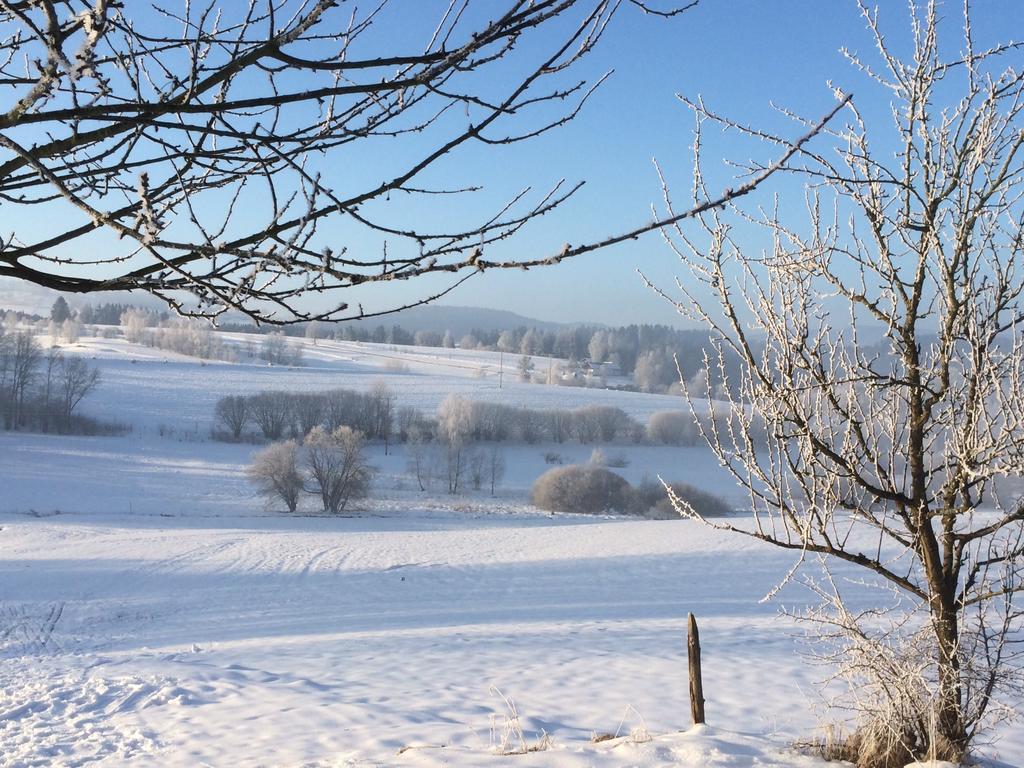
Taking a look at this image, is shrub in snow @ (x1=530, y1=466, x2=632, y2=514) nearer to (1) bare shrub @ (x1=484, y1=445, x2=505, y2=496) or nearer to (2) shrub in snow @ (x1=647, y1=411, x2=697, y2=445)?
(1) bare shrub @ (x1=484, y1=445, x2=505, y2=496)

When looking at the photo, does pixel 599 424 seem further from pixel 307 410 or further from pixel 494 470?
pixel 307 410

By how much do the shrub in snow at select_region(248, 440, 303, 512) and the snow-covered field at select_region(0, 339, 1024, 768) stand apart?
119cm

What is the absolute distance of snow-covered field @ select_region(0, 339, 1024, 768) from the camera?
272 inches

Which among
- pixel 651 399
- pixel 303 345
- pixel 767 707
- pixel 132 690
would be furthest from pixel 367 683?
pixel 303 345

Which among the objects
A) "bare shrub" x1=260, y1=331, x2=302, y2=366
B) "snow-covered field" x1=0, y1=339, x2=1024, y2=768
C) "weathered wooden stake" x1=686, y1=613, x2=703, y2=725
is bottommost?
"snow-covered field" x1=0, y1=339, x2=1024, y2=768

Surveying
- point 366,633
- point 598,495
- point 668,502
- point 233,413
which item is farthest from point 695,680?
point 233,413

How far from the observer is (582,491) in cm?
3825

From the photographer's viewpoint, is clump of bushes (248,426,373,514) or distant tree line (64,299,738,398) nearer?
clump of bushes (248,426,373,514)

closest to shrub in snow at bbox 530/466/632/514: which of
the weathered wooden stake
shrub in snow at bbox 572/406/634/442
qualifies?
shrub in snow at bbox 572/406/634/442

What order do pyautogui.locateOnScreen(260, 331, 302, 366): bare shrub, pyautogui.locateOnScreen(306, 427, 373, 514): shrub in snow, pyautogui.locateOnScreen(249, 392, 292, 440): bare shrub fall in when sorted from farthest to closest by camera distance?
1. pyautogui.locateOnScreen(260, 331, 302, 366): bare shrub
2. pyautogui.locateOnScreen(249, 392, 292, 440): bare shrub
3. pyautogui.locateOnScreen(306, 427, 373, 514): shrub in snow

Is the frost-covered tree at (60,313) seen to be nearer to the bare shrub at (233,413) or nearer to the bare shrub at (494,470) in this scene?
the bare shrub at (233,413)

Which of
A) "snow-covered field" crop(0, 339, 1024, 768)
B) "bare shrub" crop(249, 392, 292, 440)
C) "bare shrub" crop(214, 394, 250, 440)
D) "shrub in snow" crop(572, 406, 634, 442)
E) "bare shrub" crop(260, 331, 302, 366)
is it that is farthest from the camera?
"bare shrub" crop(260, 331, 302, 366)

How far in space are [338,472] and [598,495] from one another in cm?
1327

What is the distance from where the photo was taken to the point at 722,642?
13047mm
